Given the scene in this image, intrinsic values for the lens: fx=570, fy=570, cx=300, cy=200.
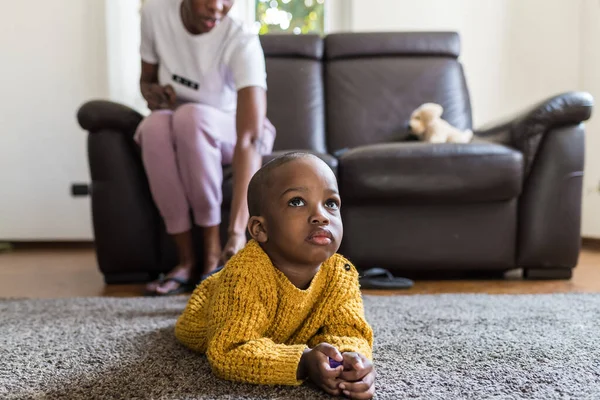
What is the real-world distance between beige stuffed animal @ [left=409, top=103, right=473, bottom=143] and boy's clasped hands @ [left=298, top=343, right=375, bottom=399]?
1519mm

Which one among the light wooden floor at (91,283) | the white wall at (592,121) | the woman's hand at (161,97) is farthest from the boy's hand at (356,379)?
the white wall at (592,121)

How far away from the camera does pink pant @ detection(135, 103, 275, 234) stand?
163 centimetres

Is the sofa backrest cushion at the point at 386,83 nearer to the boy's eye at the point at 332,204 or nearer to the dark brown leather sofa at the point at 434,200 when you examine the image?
the dark brown leather sofa at the point at 434,200

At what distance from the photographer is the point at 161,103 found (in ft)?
5.82

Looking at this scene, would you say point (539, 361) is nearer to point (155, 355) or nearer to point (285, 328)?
point (285, 328)

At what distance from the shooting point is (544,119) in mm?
1809

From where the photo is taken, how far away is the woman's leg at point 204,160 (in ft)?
5.33

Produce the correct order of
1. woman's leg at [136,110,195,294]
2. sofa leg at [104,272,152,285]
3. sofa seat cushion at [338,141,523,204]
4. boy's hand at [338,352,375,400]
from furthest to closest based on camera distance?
sofa leg at [104,272,152,285] < sofa seat cushion at [338,141,523,204] < woman's leg at [136,110,195,294] < boy's hand at [338,352,375,400]

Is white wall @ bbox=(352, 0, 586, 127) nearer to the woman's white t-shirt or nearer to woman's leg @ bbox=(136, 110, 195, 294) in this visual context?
the woman's white t-shirt

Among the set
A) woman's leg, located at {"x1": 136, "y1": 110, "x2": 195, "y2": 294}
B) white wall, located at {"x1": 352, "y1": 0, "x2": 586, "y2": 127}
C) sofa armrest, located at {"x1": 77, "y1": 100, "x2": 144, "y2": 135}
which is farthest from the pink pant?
white wall, located at {"x1": 352, "y1": 0, "x2": 586, "y2": 127}

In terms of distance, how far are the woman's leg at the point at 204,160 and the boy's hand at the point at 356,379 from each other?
946 mm

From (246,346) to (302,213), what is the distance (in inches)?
8.0

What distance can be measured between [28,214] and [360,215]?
71.6 inches

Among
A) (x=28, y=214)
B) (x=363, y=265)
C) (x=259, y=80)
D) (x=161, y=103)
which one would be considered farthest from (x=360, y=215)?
(x=28, y=214)
